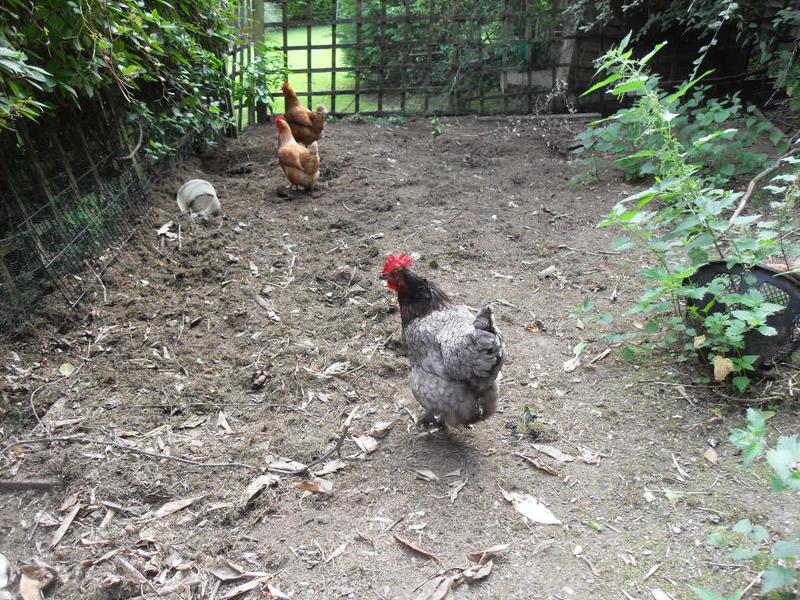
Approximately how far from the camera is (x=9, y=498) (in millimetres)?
3162

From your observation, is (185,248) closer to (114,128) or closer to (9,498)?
(114,128)

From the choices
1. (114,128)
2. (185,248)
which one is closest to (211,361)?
(185,248)

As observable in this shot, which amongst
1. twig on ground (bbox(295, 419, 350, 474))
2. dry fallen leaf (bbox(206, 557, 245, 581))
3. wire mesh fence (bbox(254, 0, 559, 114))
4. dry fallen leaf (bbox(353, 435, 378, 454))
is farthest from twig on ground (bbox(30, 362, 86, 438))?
wire mesh fence (bbox(254, 0, 559, 114))

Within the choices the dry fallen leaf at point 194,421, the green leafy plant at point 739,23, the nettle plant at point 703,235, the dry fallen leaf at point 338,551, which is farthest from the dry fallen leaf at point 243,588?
the green leafy plant at point 739,23

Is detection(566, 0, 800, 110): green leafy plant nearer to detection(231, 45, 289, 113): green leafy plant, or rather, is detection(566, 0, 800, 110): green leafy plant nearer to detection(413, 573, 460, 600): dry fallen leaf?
detection(231, 45, 289, 113): green leafy plant

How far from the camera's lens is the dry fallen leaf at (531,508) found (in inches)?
114

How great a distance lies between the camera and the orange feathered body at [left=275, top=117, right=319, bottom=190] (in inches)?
266

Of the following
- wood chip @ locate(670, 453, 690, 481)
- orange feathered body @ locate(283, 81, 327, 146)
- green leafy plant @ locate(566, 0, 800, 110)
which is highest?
green leafy plant @ locate(566, 0, 800, 110)

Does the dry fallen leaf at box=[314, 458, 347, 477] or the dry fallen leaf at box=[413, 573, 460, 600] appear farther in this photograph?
the dry fallen leaf at box=[314, 458, 347, 477]

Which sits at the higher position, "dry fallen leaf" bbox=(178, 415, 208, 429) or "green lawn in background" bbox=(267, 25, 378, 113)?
"green lawn in background" bbox=(267, 25, 378, 113)

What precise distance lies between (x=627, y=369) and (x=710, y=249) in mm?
980

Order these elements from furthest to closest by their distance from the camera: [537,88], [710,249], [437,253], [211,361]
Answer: [537,88]
[437,253]
[211,361]
[710,249]

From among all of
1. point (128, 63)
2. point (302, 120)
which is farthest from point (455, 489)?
point (302, 120)

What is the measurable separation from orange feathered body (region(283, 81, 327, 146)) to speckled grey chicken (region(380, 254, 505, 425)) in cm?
478
